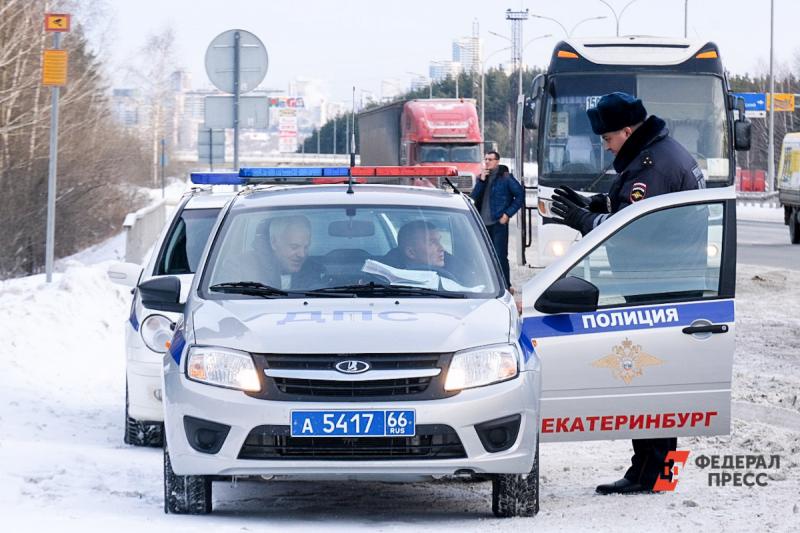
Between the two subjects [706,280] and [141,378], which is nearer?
[706,280]

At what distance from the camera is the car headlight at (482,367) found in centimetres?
611

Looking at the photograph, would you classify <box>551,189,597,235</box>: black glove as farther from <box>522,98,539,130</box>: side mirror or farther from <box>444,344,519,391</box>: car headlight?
<box>522,98,539,130</box>: side mirror

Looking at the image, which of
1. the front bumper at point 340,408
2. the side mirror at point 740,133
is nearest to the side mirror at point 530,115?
the side mirror at point 740,133

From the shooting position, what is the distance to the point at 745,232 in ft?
129

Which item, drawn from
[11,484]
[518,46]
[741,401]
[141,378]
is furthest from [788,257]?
[518,46]

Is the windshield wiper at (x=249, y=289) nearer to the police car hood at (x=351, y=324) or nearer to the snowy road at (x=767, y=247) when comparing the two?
the police car hood at (x=351, y=324)

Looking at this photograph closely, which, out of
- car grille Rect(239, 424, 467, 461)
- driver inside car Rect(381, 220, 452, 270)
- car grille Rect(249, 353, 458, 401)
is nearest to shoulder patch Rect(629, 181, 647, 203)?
driver inside car Rect(381, 220, 452, 270)

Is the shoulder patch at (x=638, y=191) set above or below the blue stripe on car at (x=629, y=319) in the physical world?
above

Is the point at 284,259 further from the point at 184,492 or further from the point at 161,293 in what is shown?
the point at 184,492

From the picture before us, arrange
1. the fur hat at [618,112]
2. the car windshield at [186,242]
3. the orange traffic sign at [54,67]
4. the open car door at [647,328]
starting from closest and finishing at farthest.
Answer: the open car door at [647,328], the fur hat at [618,112], the car windshield at [186,242], the orange traffic sign at [54,67]

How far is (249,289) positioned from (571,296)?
147 centimetres

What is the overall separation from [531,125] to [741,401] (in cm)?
819

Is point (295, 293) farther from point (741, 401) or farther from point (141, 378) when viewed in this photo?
point (741, 401)

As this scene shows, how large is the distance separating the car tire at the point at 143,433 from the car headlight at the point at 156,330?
49 centimetres
